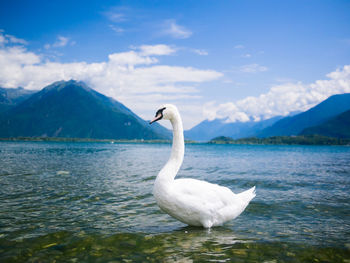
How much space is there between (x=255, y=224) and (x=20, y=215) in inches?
322

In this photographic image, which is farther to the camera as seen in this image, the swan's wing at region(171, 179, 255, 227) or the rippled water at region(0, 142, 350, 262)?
the swan's wing at region(171, 179, 255, 227)

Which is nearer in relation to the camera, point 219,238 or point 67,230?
point 219,238

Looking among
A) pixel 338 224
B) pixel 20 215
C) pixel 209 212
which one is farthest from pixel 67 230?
pixel 338 224

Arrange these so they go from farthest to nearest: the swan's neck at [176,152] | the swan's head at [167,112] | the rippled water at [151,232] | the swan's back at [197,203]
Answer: the swan's head at [167,112] → the swan's neck at [176,152] → the swan's back at [197,203] → the rippled water at [151,232]

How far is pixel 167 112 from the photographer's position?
Result: 22.9ft

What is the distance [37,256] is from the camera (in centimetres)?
556

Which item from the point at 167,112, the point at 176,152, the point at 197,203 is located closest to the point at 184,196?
the point at 197,203

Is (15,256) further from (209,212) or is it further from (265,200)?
(265,200)

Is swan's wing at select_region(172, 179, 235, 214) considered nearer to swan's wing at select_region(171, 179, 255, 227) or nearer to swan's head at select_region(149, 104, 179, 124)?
swan's wing at select_region(171, 179, 255, 227)

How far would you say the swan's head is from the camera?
693cm

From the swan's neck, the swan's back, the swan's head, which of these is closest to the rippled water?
the swan's back

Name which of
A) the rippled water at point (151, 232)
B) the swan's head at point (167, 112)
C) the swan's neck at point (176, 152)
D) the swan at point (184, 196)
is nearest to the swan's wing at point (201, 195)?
the swan at point (184, 196)

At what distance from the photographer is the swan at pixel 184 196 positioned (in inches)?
255

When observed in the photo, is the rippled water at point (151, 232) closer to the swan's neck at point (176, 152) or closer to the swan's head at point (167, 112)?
the swan's neck at point (176, 152)
